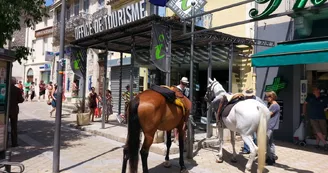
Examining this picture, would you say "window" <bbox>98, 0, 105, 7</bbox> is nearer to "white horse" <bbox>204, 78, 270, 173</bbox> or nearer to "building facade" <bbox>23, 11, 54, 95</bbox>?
"building facade" <bbox>23, 11, 54, 95</bbox>

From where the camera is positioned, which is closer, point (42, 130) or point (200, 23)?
point (42, 130)

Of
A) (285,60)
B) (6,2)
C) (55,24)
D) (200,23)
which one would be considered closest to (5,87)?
(6,2)

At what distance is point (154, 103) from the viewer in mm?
5324

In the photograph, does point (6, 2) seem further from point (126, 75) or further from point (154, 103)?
point (126, 75)

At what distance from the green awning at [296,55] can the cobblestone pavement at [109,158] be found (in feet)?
8.07

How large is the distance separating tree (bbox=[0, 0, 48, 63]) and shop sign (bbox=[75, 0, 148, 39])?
6.30 ft

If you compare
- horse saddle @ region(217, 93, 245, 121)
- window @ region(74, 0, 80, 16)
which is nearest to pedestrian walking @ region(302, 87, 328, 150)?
horse saddle @ region(217, 93, 245, 121)

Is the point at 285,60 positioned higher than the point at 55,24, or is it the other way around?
the point at 55,24

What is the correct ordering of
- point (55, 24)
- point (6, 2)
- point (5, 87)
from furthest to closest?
point (55, 24) < point (6, 2) < point (5, 87)

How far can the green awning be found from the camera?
22.8ft

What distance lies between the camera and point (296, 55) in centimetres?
747

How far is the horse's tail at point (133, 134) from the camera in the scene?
502 centimetres

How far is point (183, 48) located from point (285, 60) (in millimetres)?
5174

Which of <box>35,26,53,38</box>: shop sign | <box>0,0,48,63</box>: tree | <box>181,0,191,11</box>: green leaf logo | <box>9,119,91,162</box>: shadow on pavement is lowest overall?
<box>9,119,91,162</box>: shadow on pavement
